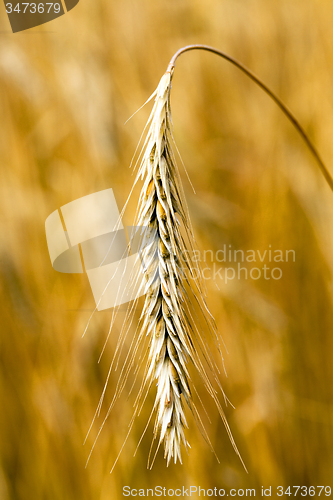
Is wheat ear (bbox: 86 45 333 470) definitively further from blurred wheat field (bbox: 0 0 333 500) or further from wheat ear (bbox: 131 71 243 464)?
blurred wheat field (bbox: 0 0 333 500)

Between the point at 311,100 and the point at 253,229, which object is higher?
the point at 311,100

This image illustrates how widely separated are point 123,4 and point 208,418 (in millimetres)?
824

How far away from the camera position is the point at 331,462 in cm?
57

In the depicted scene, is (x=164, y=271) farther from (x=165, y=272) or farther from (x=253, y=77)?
(x=253, y=77)

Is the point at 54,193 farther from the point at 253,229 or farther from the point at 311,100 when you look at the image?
the point at 311,100

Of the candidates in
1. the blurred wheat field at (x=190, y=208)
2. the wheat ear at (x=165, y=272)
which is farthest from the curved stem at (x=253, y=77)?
the blurred wheat field at (x=190, y=208)

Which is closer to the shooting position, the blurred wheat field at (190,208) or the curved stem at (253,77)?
the curved stem at (253,77)

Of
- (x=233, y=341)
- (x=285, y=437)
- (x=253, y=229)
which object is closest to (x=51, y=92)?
(x=253, y=229)

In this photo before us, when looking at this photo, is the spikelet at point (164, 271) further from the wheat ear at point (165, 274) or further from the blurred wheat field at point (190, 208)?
the blurred wheat field at point (190, 208)

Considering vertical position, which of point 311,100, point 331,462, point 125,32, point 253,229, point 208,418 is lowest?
point 331,462

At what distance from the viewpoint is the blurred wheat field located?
21.6 inches

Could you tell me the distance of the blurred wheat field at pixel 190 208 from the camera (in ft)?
1.80

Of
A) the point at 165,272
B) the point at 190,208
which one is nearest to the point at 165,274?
the point at 165,272

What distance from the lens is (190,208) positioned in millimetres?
567
